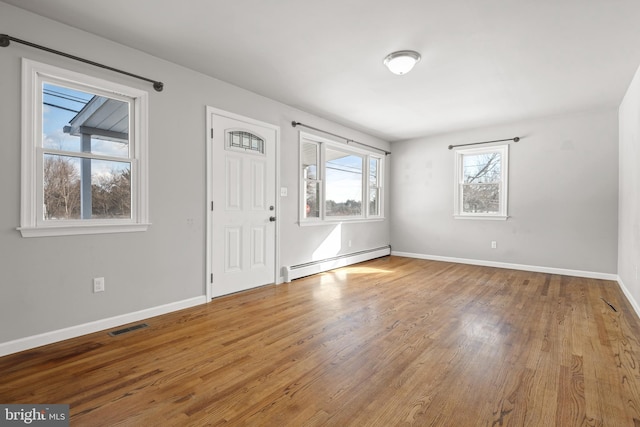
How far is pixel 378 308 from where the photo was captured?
338cm

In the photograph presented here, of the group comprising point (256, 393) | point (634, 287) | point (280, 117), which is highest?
point (280, 117)

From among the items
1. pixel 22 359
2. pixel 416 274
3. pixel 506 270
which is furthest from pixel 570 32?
pixel 22 359

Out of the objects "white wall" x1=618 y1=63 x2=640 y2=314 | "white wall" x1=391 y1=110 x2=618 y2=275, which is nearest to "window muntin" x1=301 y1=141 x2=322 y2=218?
"white wall" x1=391 y1=110 x2=618 y2=275

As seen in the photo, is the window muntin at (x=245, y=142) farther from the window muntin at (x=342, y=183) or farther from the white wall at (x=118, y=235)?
the window muntin at (x=342, y=183)

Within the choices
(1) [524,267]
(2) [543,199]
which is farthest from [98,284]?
(2) [543,199]

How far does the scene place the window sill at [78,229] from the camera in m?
2.41

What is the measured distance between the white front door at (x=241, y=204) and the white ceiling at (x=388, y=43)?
607mm

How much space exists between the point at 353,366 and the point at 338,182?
393cm

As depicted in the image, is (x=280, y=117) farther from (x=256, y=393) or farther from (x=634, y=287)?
(x=634, y=287)

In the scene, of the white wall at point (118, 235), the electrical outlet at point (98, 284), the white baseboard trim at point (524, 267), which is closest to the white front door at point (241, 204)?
the white wall at point (118, 235)

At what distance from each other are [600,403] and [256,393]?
197 cm

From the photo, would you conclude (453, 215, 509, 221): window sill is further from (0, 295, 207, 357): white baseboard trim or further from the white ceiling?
(0, 295, 207, 357): white baseboard trim

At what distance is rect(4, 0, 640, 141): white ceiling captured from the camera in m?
2.36

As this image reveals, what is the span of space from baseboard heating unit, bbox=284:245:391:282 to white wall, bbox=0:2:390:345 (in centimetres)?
147
